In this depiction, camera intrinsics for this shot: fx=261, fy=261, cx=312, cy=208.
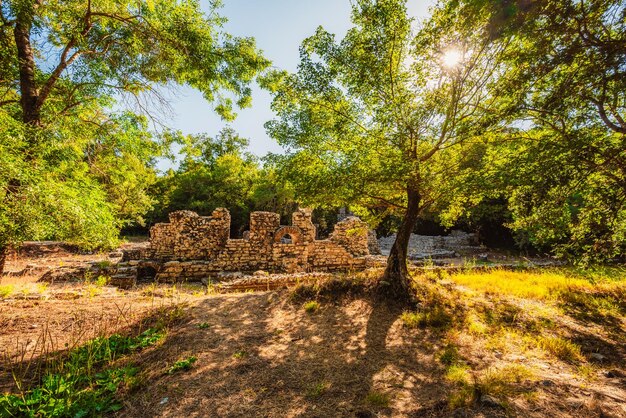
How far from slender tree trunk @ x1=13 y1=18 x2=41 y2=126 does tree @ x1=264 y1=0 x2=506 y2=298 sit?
4485mm

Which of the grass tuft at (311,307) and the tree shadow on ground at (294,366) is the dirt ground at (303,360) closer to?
the tree shadow on ground at (294,366)

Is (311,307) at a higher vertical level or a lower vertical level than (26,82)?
lower

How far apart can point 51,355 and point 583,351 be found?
333 inches

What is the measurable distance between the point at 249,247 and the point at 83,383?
9629mm

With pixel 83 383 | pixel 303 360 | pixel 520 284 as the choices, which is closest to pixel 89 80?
pixel 83 383

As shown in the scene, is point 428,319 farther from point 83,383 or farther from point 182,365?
point 83,383

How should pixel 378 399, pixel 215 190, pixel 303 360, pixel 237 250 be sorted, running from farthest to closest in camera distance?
1. pixel 215 190
2. pixel 237 250
3. pixel 303 360
4. pixel 378 399

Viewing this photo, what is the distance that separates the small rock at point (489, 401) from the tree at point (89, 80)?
5933mm

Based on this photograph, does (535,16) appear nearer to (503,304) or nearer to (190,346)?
(503,304)

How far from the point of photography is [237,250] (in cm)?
1282

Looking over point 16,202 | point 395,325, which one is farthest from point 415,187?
point 16,202

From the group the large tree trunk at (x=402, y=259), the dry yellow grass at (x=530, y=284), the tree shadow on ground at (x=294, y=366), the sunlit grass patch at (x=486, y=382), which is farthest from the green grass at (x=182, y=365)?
the dry yellow grass at (x=530, y=284)

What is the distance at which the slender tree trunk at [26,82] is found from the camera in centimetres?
486

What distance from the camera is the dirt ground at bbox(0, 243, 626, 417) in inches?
114
